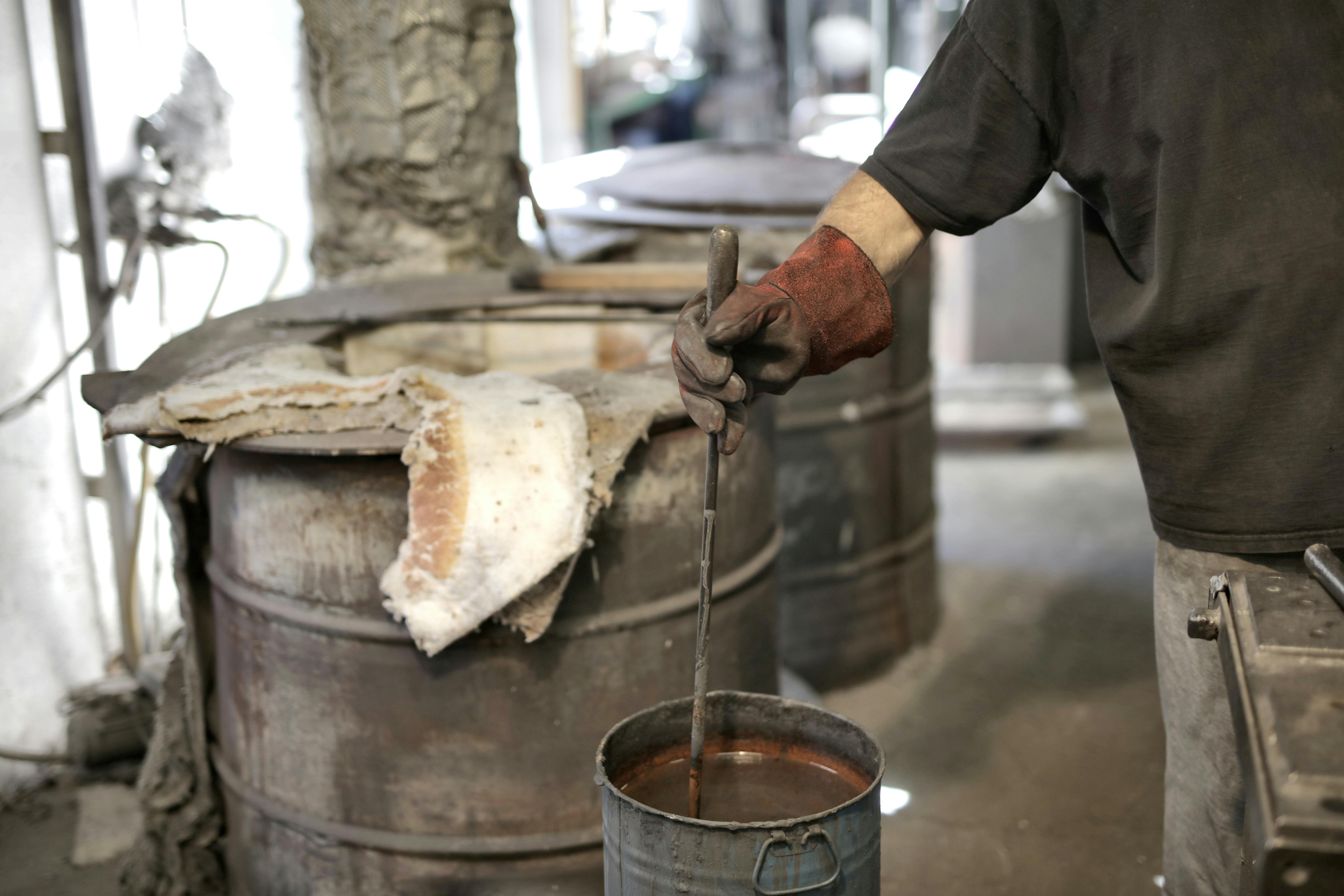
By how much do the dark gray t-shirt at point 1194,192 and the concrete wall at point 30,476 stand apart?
214cm

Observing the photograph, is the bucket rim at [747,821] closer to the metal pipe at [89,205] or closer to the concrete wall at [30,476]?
the metal pipe at [89,205]

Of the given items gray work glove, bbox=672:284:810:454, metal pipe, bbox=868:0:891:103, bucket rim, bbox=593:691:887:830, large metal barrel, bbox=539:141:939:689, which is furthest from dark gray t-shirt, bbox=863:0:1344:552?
metal pipe, bbox=868:0:891:103

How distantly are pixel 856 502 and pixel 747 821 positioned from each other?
7.01 ft

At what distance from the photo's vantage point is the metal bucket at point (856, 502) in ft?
11.5

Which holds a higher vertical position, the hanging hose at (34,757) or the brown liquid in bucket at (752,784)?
the brown liquid in bucket at (752,784)

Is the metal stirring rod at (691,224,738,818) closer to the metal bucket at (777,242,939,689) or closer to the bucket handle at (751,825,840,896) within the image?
the bucket handle at (751,825,840,896)

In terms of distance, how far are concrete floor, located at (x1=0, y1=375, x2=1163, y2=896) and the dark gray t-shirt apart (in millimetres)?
1334

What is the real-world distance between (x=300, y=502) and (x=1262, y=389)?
1.50 metres

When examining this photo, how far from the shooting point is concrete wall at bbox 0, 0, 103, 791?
2.69m

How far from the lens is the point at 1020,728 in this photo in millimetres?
3346

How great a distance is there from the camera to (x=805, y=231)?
336cm

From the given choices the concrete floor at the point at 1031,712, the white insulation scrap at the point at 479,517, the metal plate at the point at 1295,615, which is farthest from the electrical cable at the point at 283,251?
the metal plate at the point at 1295,615

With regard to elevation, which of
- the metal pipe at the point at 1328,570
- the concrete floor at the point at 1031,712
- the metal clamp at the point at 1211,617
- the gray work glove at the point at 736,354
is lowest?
the concrete floor at the point at 1031,712

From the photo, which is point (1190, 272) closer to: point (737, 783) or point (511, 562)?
point (737, 783)
